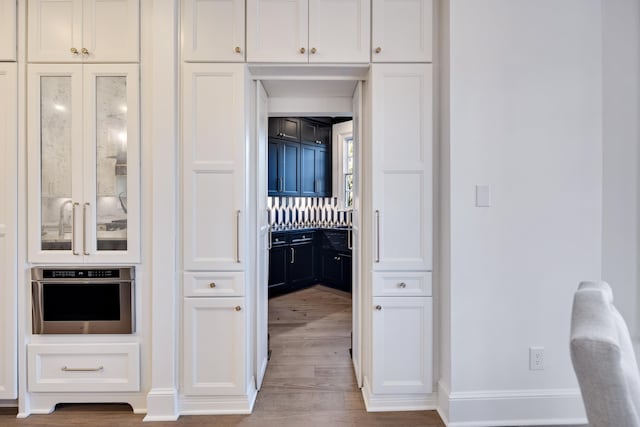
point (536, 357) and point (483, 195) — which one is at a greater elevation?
point (483, 195)

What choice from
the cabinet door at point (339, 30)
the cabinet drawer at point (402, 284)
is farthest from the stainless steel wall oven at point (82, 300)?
the cabinet door at point (339, 30)

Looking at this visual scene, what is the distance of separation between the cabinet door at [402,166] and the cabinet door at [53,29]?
188 cm

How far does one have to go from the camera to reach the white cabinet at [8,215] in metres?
1.99

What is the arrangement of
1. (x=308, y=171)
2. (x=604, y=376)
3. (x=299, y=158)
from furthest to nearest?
(x=308, y=171) → (x=299, y=158) → (x=604, y=376)

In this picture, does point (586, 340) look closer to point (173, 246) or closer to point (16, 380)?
point (173, 246)

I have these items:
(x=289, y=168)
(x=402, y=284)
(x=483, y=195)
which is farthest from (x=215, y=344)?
(x=289, y=168)

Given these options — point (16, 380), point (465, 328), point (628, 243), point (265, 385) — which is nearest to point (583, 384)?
point (465, 328)

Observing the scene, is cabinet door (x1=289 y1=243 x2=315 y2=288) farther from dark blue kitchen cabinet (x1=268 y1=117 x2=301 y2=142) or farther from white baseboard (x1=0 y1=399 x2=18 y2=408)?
white baseboard (x1=0 y1=399 x2=18 y2=408)

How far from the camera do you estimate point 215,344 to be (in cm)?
204

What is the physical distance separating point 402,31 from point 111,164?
2.02 metres

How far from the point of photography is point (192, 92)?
79.9 inches

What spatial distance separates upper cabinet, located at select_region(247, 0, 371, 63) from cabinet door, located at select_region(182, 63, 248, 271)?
0.79 ft

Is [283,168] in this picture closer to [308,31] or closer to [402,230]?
[308,31]

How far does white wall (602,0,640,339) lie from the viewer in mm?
1941
